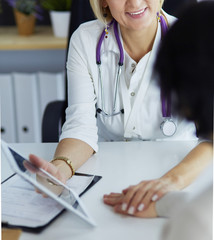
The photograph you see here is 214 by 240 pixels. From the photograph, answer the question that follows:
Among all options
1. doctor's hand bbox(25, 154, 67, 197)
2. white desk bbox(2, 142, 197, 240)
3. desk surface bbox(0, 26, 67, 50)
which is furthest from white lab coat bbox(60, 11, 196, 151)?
desk surface bbox(0, 26, 67, 50)

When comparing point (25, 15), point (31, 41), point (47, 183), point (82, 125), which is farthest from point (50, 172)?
point (25, 15)

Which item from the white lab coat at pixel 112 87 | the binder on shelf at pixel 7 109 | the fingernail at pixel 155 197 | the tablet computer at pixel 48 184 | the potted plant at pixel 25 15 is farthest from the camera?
the binder on shelf at pixel 7 109

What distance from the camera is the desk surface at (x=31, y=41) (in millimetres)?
2041

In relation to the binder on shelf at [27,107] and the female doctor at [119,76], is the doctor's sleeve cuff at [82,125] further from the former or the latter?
the binder on shelf at [27,107]

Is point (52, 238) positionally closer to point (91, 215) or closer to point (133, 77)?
point (91, 215)

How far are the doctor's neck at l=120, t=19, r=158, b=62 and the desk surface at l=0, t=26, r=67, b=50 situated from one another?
26.0 inches

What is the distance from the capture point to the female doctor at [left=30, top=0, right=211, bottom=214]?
133 centimetres

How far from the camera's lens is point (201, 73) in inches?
22.4

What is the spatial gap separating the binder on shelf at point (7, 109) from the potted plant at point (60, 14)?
40cm

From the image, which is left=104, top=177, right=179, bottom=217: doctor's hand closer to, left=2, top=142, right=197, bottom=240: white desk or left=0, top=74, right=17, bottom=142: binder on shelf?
left=2, top=142, right=197, bottom=240: white desk

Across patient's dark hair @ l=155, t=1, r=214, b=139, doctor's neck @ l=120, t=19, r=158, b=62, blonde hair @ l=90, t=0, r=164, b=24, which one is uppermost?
patient's dark hair @ l=155, t=1, r=214, b=139

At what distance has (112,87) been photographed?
143cm

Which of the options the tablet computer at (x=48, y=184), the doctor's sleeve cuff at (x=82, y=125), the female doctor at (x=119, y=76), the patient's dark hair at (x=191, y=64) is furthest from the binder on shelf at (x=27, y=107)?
the patient's dark hair at (x=191, y=64)

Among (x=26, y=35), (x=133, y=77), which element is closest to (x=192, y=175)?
(x=133, y=77)
